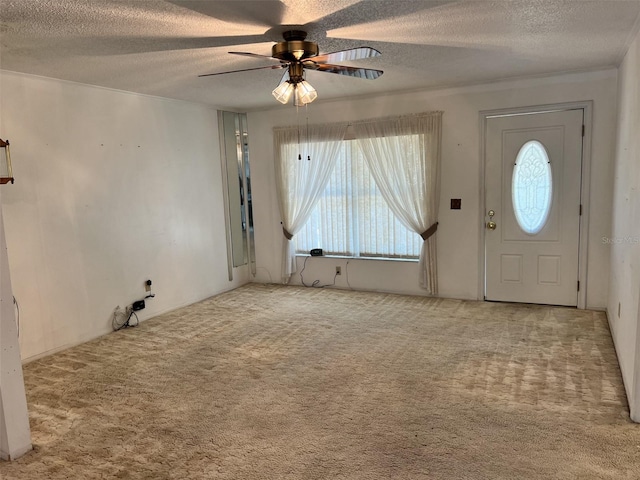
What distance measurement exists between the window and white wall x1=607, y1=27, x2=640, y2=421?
210cm

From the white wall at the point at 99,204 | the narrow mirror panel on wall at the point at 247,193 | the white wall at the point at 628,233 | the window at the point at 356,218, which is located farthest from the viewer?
the narrow mirror panel on wall at the point at 247,193

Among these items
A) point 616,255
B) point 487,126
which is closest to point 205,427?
point 616,255

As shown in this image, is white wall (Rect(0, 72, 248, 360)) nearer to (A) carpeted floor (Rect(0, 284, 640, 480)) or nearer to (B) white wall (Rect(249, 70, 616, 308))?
(A) carpeted floor (Rect(0, 284, 640, 480))

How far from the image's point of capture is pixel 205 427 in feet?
8.87

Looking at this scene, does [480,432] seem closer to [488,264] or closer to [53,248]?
[488,264]

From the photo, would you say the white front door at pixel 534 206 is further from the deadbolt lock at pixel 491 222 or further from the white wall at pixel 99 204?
the white wall at pixel 99 204

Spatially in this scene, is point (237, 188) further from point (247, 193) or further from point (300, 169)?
point (300, 169)

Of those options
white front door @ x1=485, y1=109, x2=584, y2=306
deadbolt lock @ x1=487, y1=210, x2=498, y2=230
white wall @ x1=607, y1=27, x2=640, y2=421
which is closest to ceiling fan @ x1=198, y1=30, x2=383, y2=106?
white wall @ x1=607, y1=27, x2=640, y2=421

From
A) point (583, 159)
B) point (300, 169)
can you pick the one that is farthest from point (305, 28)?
point (583, 159)

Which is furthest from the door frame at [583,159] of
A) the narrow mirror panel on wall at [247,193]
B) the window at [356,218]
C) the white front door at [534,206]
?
the narrow mirror panel on wall at [247,193]

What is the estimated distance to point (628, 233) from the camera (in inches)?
125

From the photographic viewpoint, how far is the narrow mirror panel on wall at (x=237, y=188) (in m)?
6.02

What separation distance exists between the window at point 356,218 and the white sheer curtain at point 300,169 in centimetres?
12

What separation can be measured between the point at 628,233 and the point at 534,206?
1.63m
